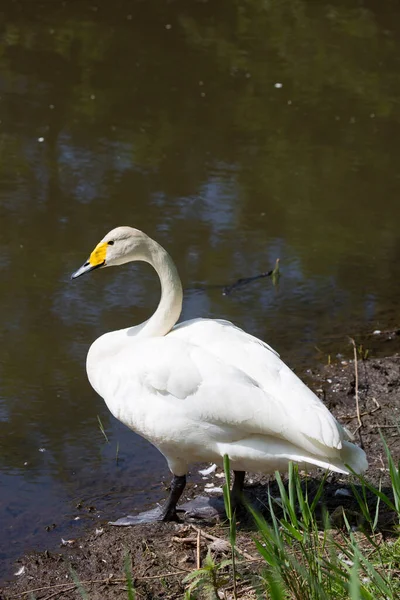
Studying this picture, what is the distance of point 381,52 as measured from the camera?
12.8 metres

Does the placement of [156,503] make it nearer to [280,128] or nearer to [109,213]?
[109,213]

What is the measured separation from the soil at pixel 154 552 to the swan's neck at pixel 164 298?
915mm

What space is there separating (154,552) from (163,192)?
4878 mm

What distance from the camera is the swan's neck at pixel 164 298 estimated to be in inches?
181

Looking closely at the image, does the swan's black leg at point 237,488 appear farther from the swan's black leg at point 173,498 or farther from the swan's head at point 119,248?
the swan's head at point 119,248

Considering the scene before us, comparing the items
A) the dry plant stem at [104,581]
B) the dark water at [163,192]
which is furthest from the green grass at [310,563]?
the dark water at [163,192]

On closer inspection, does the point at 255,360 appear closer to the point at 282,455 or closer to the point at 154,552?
the point at 282,455

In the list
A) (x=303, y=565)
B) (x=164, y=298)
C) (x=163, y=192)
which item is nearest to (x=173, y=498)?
(x=164, y=298)

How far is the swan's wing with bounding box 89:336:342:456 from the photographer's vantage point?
12.7ft

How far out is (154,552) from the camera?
4098 millimetres

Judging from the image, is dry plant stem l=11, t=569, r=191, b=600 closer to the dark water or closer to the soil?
the soil

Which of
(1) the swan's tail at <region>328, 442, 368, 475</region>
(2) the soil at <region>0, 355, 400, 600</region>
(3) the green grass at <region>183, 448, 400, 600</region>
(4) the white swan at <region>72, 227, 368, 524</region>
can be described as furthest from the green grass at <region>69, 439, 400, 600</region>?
(4) the white swan at <region>72, 227, 368, 524</region>

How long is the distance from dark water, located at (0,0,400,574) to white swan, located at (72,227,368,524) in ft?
2.52

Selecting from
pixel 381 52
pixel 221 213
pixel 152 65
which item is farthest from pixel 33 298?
pixel 381 52
